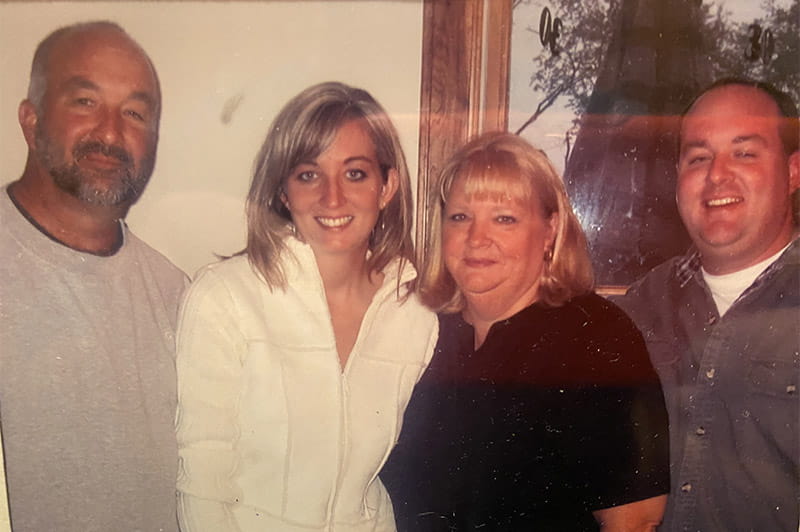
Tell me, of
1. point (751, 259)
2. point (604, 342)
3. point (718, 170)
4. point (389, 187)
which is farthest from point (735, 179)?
point (389, 187)

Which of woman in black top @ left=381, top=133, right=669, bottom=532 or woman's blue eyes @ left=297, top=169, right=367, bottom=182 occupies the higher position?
woman's blue eyes @ left=297, top=169, right=367, bottom=182

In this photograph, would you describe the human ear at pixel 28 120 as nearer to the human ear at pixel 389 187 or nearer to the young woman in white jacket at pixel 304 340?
the young woman in white jacket at pixel 304 340

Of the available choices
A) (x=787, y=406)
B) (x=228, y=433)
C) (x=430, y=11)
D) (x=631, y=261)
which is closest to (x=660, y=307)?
(x=631, y=261)

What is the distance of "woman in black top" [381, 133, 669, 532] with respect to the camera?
3.79 feet

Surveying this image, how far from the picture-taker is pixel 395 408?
1202 millimetres

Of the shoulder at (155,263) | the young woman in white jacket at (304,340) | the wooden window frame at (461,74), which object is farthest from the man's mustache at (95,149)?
the wooden window frame at (461,74)

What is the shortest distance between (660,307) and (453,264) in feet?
1.23

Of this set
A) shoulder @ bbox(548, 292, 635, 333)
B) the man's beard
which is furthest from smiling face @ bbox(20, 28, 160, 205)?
shoulder @ bbox(548, 292, 635, 333)

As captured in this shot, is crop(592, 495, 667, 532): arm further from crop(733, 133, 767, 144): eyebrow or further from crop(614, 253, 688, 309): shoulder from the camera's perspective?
crop(733, 133, 767, 144): eyebrow

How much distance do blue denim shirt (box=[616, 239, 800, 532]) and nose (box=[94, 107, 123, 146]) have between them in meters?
0.90

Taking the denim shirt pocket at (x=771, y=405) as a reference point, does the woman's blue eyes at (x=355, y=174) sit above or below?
above

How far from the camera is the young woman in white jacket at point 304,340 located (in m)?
1.16

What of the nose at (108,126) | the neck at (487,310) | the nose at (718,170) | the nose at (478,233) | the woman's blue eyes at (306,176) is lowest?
the neck at (487,310)

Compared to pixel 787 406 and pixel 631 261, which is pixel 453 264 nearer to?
pixel 631 261
